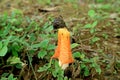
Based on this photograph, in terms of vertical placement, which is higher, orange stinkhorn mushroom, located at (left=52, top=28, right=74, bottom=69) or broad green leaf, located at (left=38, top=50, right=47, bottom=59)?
orange stinkhorn mushroom, located at (left=52, top=28, right=74, bottom=69)

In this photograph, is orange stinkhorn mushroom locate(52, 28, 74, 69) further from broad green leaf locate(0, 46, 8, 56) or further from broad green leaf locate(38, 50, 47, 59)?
broad green leaf locate(0, 46, 8, 56)

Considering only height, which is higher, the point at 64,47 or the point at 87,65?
the point at 64,47

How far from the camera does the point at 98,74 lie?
2.89 metres

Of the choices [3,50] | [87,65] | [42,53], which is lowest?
[87,65]

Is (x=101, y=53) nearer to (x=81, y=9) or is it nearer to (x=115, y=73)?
(x=115, y=73)

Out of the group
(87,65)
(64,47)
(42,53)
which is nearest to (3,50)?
(42,53)

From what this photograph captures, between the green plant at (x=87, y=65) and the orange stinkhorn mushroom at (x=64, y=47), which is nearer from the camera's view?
the orange stinkhorn mushroom at (x=64, y=47)

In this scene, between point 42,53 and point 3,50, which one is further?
point 42,53

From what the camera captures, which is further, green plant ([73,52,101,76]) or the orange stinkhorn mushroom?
green plant ([73,52,101,76])

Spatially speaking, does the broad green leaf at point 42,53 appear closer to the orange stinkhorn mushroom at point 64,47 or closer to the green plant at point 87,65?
the orange stinkhorn mushroom at point 64,47

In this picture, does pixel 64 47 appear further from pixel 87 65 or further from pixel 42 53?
pixel 87 65

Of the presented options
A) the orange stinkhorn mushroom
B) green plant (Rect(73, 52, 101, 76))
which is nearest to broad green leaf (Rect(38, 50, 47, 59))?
the orange stinkhorn mushroom

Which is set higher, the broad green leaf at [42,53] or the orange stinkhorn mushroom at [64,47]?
the orange stinkhorn mushroom at [64,47]

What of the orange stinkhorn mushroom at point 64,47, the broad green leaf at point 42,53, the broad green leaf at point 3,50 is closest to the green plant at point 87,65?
the orange stinkhorn mushroom at point 64,47
